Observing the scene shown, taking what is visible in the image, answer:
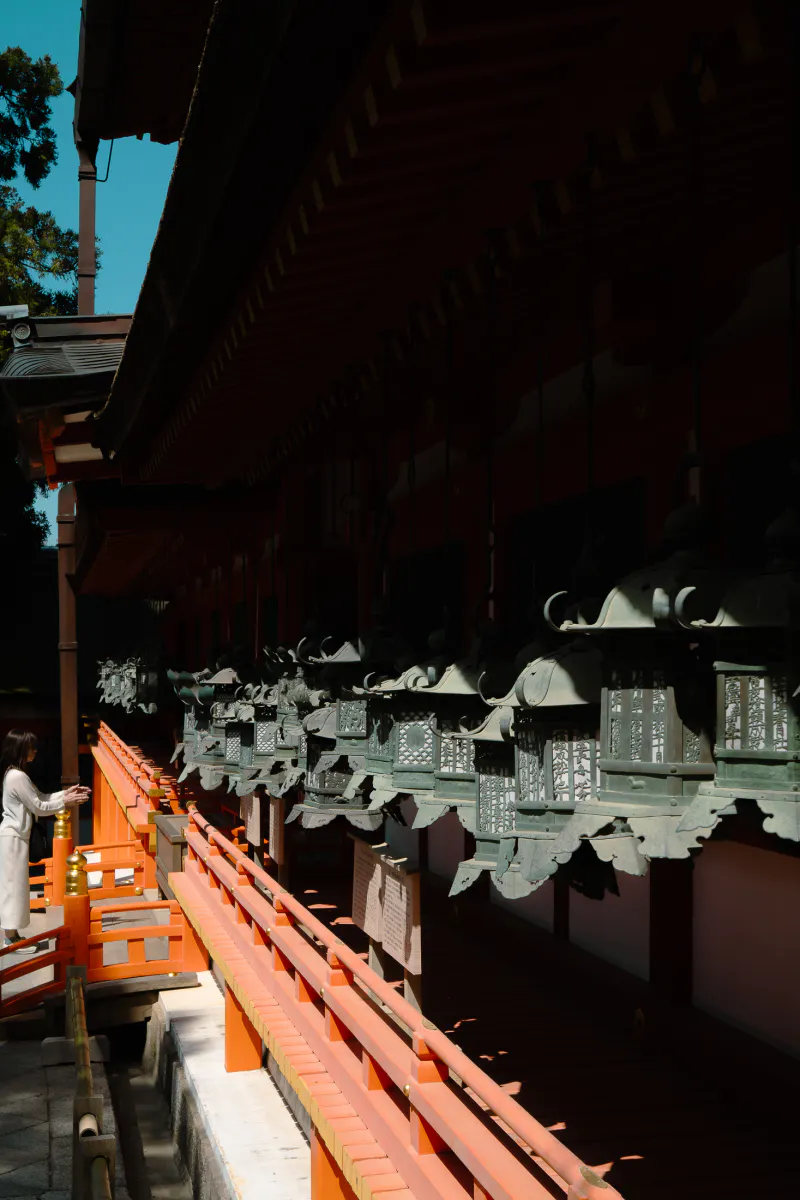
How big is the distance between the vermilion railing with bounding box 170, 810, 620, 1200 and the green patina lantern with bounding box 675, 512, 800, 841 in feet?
3.73

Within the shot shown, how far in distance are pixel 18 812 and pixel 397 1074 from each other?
320 inches

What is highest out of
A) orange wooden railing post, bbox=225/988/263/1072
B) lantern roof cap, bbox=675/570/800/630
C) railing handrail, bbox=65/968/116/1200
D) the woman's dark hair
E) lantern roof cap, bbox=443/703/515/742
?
lantern roof cap, bbox=675/570/800/630

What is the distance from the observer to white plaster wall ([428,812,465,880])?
9742mm

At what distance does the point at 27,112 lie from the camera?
2438 centimetres

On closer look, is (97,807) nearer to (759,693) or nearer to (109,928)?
(109,928)

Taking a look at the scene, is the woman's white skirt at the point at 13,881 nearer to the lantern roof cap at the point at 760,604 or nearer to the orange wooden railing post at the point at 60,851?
the orange wooden railing post at the point at 60,851

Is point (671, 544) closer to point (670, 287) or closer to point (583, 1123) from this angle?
point (670, 287)

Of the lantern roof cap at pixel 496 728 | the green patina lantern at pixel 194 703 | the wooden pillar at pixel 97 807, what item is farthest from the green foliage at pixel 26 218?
the lantern roof cap at pixel 496 728

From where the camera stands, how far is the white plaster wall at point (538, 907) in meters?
8.42

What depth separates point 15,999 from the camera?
1114 centimetres

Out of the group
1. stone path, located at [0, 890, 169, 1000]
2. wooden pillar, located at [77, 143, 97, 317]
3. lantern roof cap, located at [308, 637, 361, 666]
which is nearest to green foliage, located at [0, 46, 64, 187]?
wooden pillar, located at [77, 143, 97, 317]

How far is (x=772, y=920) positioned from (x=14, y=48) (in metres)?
23.1

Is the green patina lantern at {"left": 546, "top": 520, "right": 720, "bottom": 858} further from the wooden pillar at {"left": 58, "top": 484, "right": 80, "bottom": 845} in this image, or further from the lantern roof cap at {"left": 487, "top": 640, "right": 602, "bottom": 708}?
the wooden pillar at {"left": 58, "top": 484, "right": 80, "bottom": 845}

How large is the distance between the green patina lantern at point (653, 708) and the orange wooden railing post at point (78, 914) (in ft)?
30.3
